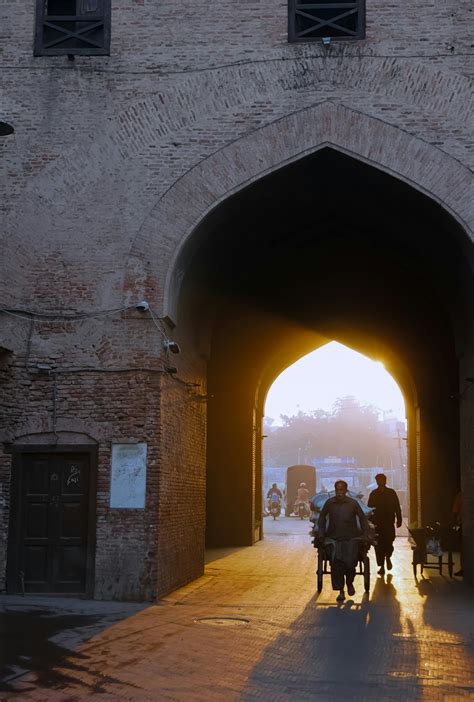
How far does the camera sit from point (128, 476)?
40.5ft

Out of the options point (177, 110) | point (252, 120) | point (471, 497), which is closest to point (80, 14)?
point (177, 110)

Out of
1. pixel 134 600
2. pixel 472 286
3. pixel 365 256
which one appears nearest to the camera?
pixel 134 600

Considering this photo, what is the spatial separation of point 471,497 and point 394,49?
6.67 m

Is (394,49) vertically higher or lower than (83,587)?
higher

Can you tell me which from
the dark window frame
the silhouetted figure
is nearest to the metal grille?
the dark window frame

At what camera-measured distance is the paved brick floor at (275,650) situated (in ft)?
22.5

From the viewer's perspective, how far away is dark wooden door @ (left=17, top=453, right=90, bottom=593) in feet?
40.5

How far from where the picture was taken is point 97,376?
41.2ft

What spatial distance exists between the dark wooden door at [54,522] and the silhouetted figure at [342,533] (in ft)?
10.4

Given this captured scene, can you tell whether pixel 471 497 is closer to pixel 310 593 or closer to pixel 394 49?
pixel 310 593

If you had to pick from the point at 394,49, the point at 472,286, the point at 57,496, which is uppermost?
the point at 394,49

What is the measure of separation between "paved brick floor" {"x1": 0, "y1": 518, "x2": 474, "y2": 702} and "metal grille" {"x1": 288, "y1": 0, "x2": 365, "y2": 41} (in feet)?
25.9

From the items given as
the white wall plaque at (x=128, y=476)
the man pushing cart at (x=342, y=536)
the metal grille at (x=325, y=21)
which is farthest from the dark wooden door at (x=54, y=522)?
the metal grille at (x=325, y=21)

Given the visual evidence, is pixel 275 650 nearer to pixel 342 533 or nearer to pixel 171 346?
pixel 342 533
